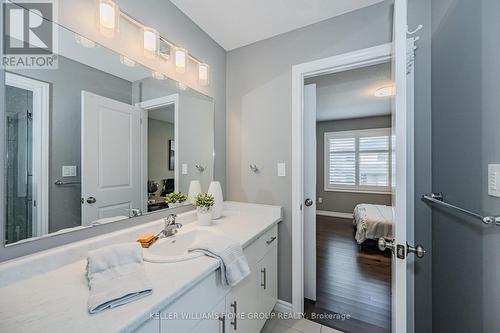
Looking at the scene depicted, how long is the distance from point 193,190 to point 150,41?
1093mm

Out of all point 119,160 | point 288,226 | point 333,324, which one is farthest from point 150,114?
point 333,324

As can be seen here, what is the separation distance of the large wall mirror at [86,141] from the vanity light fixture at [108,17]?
0.11m

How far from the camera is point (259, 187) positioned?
197 cm

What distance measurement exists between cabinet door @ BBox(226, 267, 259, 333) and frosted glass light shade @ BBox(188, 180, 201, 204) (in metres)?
0.73

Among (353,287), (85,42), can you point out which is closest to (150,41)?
(85,42)

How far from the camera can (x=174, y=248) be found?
4.09 feet

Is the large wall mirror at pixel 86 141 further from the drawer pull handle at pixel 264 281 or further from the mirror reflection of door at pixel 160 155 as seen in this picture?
the drawer pull handle at pixel 264 281

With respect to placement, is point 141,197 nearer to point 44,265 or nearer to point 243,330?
point 44,265

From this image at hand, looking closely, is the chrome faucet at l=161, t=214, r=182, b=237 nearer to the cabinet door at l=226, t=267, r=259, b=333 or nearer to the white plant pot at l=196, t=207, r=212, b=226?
the white plant pot at l=196, t=207, r=212, b=226

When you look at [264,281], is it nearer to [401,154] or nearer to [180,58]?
[401,154]

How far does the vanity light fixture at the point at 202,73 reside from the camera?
179 cm

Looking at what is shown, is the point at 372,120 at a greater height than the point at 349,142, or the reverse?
the point at 372,120

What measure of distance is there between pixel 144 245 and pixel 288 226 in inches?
45.4

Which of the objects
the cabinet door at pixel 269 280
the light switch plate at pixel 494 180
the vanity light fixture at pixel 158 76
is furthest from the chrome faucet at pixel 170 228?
the light switch plate at pixel 494 180
